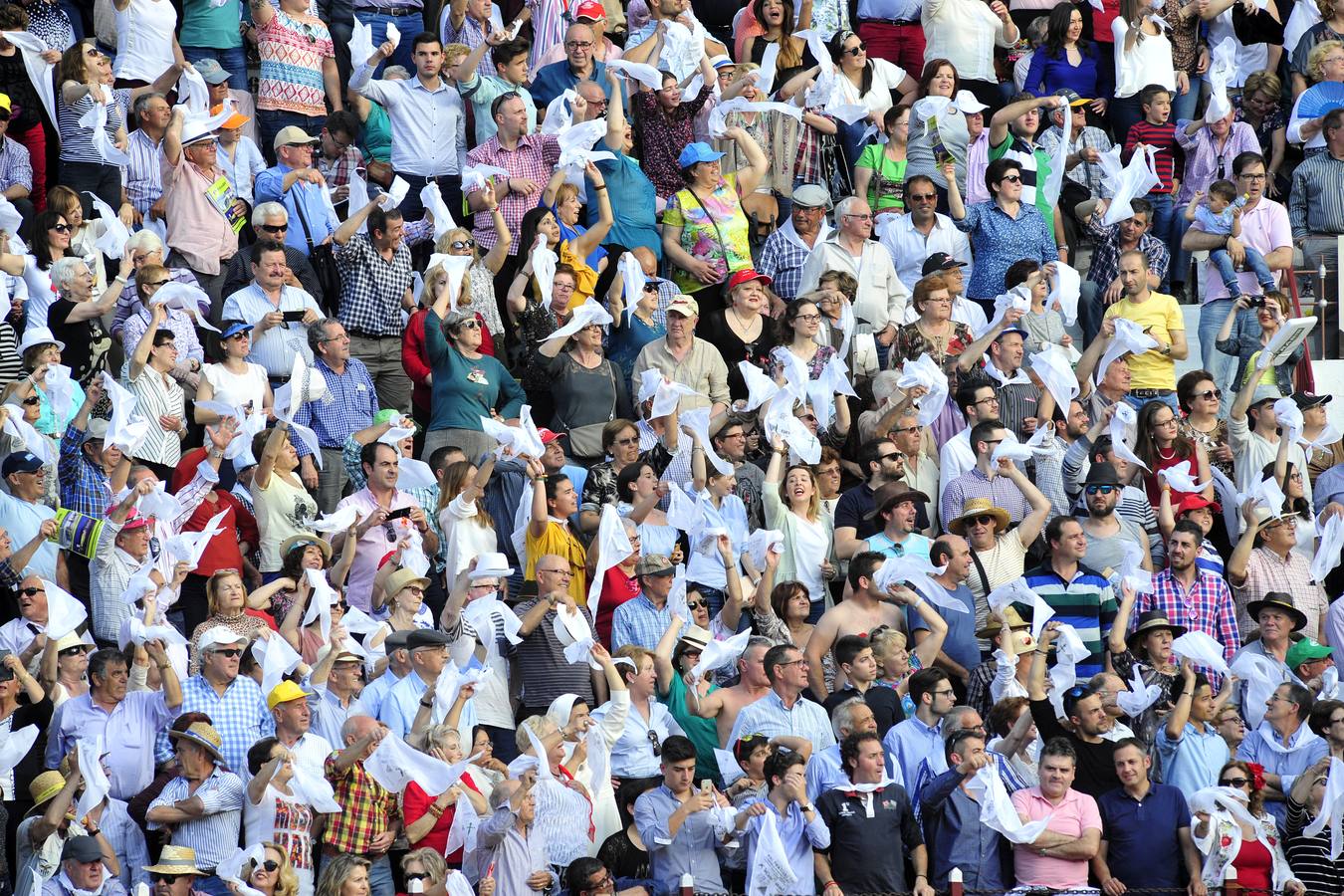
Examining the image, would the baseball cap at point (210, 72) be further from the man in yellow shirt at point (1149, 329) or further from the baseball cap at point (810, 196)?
the man in yellow shirt at point (1149, 329)

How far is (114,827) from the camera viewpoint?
11648mm

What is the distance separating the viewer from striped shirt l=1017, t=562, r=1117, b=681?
527 inches

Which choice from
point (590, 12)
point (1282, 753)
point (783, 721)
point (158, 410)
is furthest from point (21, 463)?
point (1282, 753)

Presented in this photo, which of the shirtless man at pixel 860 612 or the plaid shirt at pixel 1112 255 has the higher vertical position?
the plaid shirt at pixel 1112 255

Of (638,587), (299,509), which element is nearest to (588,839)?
(638,587)

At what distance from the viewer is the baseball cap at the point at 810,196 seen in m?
15.8

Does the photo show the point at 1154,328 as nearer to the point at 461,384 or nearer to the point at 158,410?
the point at 461,384

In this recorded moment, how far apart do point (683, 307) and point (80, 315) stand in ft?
10.7

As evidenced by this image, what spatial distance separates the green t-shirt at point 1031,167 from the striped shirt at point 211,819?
6882 millimetres

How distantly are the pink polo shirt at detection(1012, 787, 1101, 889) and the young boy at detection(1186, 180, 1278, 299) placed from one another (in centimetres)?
513

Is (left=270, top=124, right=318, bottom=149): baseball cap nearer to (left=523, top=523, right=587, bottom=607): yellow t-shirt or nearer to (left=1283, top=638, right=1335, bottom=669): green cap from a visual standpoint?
(left=523, top=523, right=587, bottom=607): yellow t-shirt

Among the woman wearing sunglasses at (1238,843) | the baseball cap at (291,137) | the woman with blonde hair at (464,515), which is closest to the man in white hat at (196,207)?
the baseball cap at (291,137)

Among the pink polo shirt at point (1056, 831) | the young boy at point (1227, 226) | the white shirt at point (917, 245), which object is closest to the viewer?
the pink polo shirt at point (1056, 831)

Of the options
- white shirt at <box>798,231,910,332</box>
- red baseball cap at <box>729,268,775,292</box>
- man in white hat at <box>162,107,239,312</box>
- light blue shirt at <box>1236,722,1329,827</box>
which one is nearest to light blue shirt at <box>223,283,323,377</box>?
man in white hat at <box>162,107,239,312</box>
